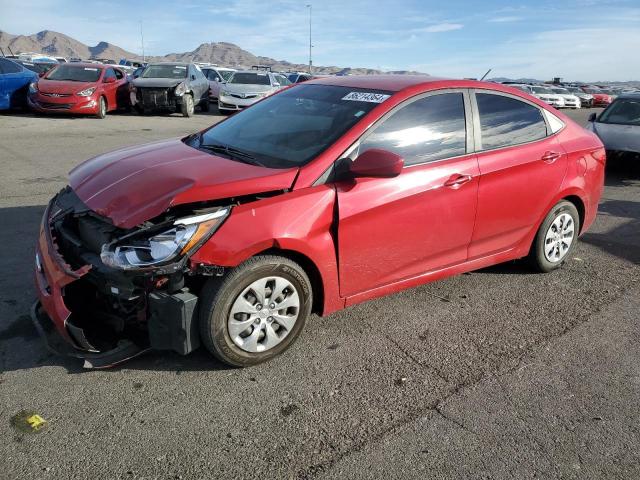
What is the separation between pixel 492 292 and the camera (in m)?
4.47

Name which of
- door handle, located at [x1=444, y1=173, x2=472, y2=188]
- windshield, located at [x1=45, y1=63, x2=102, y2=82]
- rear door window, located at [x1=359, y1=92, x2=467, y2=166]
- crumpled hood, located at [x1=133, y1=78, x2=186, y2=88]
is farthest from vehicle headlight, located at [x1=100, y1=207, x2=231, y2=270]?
crumpled hood, located at [x1=133, y1=78, x2=186, y2=88]

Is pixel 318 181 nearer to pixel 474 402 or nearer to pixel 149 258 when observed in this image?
pixel 149 258

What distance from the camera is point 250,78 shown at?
1925cm

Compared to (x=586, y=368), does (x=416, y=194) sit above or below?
above

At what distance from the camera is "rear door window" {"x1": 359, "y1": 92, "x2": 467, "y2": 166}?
359cm

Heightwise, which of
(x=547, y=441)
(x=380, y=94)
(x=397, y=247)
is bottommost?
(x=547, y=441)

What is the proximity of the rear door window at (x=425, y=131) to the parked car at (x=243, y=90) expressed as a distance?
557 inches

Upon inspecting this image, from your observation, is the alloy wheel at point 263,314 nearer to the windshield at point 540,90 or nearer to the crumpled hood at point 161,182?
the crumpled hood at point 161,182

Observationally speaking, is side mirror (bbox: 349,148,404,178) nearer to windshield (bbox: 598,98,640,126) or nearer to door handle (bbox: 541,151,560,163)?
door handle (bbox: 541,151,560,163)

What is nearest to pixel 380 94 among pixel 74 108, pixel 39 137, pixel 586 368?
pixel 586 368

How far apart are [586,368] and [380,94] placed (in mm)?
2262

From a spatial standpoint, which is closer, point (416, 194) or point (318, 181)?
point (318, 181)

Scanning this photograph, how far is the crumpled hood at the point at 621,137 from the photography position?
30.6ft

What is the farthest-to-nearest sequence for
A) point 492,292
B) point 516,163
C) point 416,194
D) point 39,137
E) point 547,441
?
1. point 39,137
2. point 492,292
3. point 516,163
4. point 416,194
5. point 547,441
